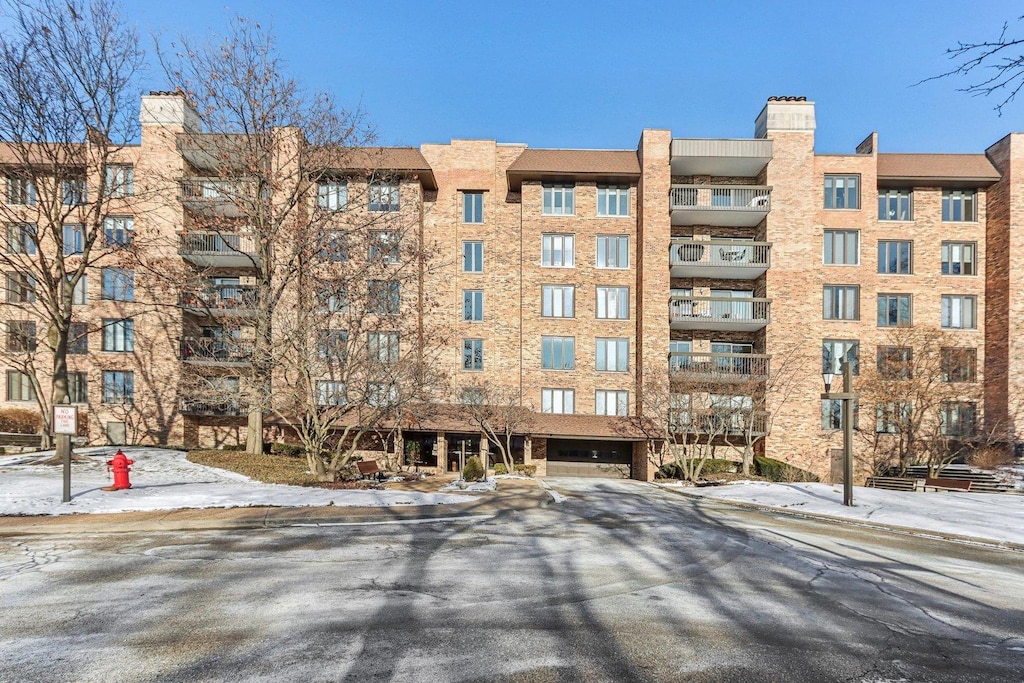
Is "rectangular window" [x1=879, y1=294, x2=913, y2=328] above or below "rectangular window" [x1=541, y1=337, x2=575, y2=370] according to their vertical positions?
above

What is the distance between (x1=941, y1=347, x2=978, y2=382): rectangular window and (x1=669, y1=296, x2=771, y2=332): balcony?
9.05 metres

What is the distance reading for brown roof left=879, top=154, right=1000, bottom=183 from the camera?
2994 cm

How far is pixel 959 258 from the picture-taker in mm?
30781

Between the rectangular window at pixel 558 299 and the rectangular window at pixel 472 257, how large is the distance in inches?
160

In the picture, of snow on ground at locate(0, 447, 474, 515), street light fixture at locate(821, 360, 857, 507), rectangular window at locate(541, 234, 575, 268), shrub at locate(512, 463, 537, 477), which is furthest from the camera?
rectangular window at locate(541, 234, 575, 268)

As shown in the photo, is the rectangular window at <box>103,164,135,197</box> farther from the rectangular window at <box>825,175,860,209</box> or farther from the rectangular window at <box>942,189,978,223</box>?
the rectangular window at <box>942,189,978,223</box>

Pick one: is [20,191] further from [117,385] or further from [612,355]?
[612,355]

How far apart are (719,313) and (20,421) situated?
3775 centimetres

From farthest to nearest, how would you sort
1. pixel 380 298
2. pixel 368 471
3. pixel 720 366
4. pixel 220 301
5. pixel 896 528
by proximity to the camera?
pixel 720 366
pixel 368 471
pixel 220 301
pixel 380 298
pixel 896 528

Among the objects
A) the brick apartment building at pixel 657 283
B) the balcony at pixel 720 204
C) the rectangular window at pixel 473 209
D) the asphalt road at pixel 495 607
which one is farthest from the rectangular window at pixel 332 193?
the balcony at pixel 720 204

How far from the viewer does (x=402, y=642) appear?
538 centimetres

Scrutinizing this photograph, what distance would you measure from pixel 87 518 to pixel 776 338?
29793 mm

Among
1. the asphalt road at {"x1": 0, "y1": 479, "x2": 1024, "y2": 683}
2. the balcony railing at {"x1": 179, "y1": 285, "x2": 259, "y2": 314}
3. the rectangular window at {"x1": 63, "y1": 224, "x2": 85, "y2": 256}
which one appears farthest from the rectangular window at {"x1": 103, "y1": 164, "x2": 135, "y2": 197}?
the asphalt road at {"x1": 0, "y1": 479, "x2": 1024, "y2": 683}

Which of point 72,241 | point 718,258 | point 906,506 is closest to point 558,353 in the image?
point 718,258
